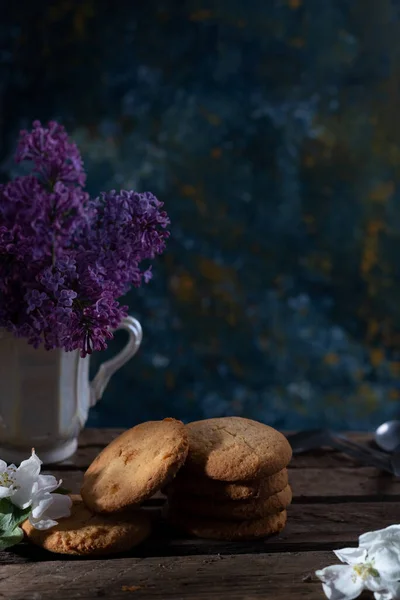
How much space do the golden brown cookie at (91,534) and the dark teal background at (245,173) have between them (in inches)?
53.4

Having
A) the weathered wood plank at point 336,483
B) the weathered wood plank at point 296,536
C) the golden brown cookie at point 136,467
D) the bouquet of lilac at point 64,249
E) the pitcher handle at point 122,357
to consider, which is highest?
the bouquet of lilac at point 64,249

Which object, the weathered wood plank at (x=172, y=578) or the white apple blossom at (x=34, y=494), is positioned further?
the white apple blossom at (x=34, y=494)

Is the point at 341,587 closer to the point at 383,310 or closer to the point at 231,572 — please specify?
the point at 231,572

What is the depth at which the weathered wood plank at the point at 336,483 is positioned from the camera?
137 cm

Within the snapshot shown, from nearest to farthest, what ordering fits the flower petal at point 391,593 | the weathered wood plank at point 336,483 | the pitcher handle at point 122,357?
the flower petal at point 391,593
the weathered wood plank at point 336,483
the pitcher handle at point 122,357

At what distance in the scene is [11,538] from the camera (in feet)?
3.54

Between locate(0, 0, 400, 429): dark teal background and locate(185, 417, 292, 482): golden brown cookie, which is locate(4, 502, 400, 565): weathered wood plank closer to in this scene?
locate(185, 417, 292, 482): golden brown cookie

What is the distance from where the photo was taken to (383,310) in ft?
8.59

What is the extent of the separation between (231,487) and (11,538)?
11.7 inches

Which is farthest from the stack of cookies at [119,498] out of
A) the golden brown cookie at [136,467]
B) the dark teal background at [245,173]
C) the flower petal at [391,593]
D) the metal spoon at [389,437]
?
the dark teal background at [245,173]

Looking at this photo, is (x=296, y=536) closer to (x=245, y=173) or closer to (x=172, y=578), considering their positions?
(x=172, y=578)

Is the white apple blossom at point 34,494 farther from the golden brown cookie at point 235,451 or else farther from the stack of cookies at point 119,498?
the golden brown cookie at point 235,451

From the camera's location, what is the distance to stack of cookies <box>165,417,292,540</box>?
1.13 metres

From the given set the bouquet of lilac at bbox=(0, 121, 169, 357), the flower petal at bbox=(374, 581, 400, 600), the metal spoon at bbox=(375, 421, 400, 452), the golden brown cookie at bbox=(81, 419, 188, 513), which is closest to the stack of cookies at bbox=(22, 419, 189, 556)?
the golden brown cookie at bbox=(81, 419, 188, 513)
